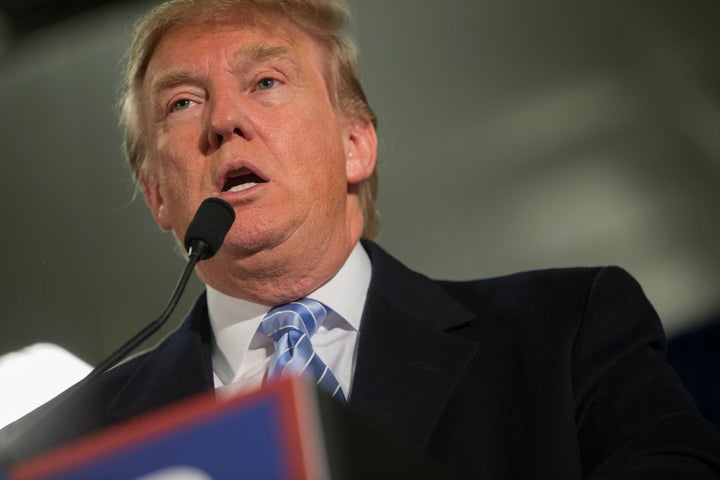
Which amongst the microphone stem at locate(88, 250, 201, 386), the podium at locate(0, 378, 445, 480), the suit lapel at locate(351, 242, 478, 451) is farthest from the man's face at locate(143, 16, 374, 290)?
the podium at locate(0, 378, 445, 480)

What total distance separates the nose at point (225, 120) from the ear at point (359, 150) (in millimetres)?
257

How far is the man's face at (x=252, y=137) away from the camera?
1.70m

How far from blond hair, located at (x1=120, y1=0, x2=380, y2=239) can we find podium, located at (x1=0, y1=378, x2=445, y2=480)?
1.26 meters

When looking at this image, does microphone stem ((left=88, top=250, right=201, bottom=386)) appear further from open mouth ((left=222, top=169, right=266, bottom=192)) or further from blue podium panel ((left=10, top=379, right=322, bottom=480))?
blue podium panel ((left=10, top=379, right=322, bottom=480))

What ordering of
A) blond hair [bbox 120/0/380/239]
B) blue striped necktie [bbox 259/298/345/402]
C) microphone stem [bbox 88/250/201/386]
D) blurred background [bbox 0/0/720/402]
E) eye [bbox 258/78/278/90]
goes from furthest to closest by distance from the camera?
1. blurred background [bbox 0/0/720/402]
2. blond hair [bbox 120/0/380/239]
3. eye [bbox 258/78/278/90]
4. blue striped necktie [bbox 259/298/345/402]
5. microphone stem [bbox 88/250/201/386]

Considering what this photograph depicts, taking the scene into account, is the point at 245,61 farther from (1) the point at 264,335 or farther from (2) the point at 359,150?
(1) the point at 264,335

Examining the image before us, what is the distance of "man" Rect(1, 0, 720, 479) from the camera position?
1.47 metres

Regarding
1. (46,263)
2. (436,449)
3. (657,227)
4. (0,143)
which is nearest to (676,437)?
(436,449)

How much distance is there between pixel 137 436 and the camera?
0.73 metres

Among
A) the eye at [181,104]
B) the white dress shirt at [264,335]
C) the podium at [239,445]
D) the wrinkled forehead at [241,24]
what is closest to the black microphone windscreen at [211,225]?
the white dress shirt at [264,335]

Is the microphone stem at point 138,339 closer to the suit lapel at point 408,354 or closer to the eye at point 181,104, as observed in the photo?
the suit lapel at point 408,354

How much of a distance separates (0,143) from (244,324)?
1.09m

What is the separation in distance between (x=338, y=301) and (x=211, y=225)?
36 centimetres

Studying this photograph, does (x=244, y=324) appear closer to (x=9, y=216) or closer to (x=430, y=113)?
(x=430, y=113)
